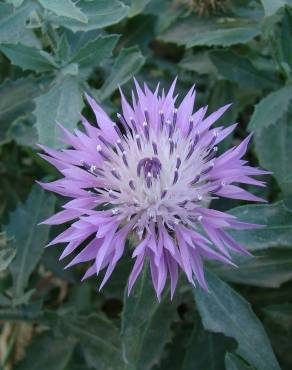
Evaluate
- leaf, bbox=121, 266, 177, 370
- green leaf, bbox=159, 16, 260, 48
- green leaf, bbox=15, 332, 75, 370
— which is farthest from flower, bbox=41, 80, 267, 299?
green leaf, bbox=15, 332, 75, 370

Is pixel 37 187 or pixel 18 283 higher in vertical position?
pixel 37 187

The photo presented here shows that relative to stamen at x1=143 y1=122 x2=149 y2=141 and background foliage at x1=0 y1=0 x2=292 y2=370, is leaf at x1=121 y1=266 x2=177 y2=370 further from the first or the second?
stamen at x1=143 y1=122 x2=149 y2=141

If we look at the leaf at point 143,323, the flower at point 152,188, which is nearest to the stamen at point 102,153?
the flower at point 152,188

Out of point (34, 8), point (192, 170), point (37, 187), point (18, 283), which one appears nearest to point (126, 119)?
point (192, 170)

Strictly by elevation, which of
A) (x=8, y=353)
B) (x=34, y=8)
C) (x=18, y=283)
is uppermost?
(x=34, y=8)

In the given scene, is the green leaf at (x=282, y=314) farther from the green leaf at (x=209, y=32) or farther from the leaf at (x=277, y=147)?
the green leaf at (x=209, y=32)

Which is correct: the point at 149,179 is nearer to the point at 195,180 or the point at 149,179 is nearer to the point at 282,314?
the point at 195,180

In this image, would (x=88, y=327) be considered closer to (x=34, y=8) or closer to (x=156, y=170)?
(x=156, y=170)
